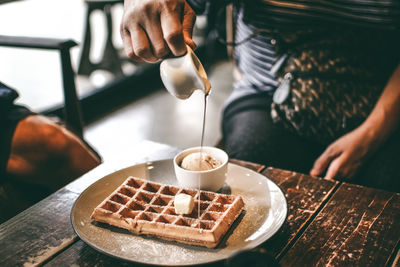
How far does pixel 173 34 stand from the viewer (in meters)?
0.84

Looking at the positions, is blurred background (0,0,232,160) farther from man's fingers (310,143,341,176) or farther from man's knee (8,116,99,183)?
man's fingers (310,143,341,176)

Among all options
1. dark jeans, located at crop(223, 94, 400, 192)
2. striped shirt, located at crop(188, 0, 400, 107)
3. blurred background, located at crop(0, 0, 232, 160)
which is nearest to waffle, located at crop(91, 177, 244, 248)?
dark jeans, located at crop(223, 94, 400, 192)

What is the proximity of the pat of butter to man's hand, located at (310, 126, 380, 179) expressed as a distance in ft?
2.49

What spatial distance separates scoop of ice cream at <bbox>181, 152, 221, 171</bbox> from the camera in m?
1.05

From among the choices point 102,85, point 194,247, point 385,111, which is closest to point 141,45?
point 194,247

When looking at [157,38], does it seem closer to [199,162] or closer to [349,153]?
[199,162]

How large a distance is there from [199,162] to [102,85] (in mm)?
3070

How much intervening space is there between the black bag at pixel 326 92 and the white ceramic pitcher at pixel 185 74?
678 millimetres

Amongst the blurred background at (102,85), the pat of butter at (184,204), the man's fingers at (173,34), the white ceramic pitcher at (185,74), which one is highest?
the man's fingers at (173,34)

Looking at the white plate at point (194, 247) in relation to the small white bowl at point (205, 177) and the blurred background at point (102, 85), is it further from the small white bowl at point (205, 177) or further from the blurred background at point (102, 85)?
the blurred background at point (102, 85)

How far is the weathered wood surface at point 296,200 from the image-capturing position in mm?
898

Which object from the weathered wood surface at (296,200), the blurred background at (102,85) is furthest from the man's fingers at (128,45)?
the blurred background at (102,85)

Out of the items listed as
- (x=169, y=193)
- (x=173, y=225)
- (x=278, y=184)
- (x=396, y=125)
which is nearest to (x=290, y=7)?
(x=396, y=125)

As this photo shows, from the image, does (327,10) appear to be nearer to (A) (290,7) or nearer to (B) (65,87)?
(A) (290,7)
